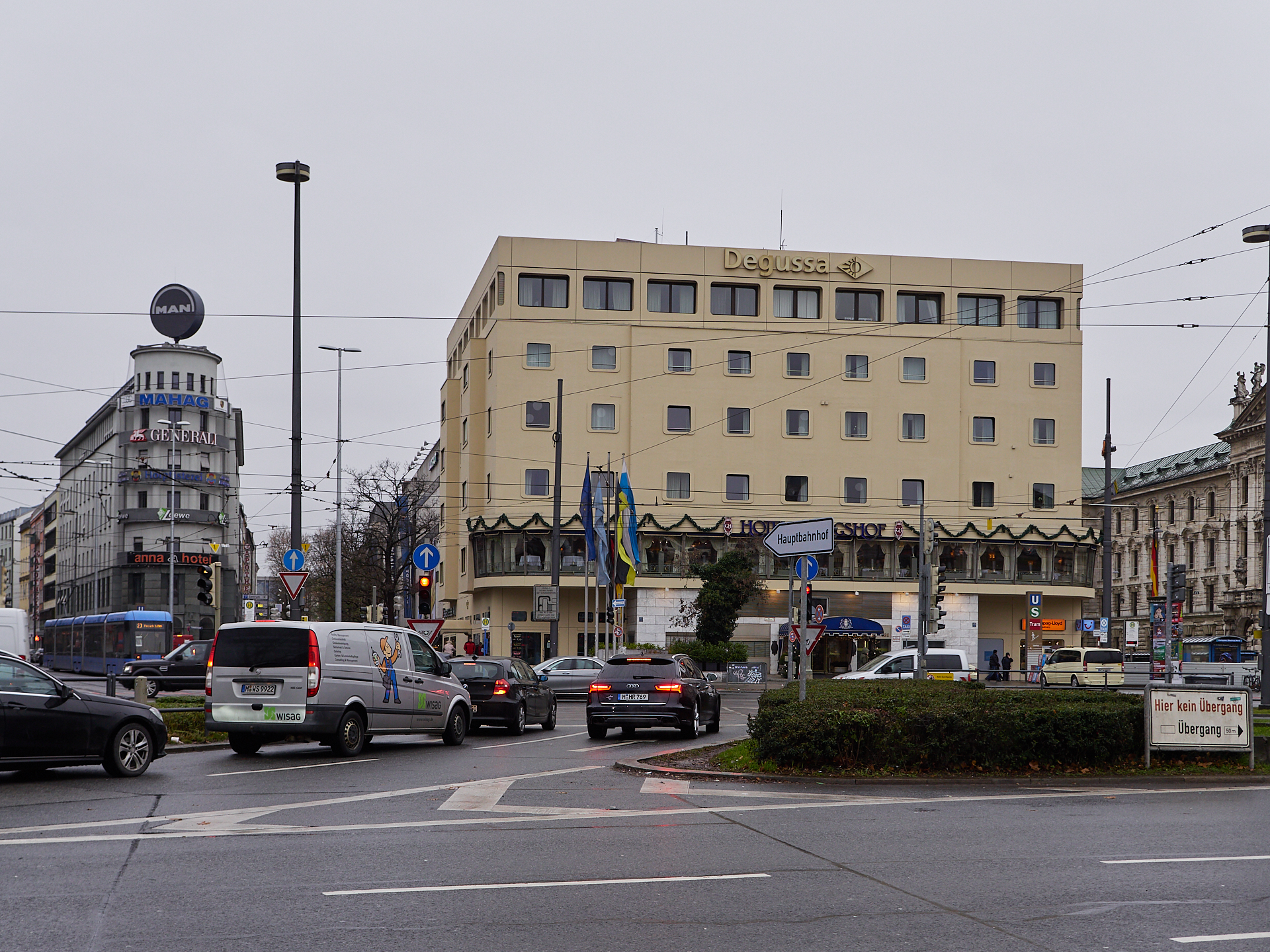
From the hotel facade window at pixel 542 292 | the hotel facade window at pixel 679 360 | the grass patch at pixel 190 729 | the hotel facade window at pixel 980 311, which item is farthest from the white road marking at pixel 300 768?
the hotel facade window at pixel 980 311

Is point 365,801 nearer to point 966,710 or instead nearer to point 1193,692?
point 966,710

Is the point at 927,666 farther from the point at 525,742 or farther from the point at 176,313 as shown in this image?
the point at 176,313

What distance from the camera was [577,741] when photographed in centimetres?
2334

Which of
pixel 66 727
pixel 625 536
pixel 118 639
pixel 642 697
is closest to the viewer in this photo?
pixel 66 727

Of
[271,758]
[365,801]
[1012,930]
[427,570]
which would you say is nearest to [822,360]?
[427,570]

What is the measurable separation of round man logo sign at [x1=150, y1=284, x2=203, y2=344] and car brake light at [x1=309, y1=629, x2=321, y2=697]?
78.7m

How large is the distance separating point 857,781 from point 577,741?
8.68m

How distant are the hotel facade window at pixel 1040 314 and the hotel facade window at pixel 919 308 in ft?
13.6

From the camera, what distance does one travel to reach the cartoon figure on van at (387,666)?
19.8m

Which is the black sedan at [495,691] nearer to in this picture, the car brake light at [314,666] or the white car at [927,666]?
the car brake light at [314,666]

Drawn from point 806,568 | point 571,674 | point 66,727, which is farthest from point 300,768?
point 571,674

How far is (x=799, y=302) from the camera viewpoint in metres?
69.0

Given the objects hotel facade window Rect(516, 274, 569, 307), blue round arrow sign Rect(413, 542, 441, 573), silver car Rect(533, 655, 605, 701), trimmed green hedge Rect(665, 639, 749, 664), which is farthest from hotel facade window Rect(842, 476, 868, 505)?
blue round arrow sign Rect(413, 542, 441, 573)

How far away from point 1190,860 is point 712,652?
143 ft
